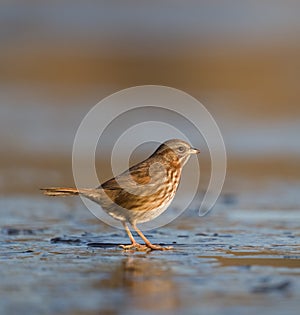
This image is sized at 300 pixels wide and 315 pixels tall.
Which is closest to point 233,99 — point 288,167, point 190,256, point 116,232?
point 288,167

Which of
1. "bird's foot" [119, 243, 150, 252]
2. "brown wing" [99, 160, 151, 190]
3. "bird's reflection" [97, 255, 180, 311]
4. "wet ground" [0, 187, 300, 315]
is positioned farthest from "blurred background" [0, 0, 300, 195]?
"bird's reflection" [97, 255, 180, 311]

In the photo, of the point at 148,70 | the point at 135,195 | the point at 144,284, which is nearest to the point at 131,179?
the point at 135,195

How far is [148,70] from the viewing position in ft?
89.3

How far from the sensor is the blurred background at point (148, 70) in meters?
16.8

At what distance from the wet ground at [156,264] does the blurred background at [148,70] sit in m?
2.75

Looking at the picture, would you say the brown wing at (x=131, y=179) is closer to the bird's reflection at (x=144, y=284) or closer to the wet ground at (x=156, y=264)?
the wet ground at (x=156, y=264)

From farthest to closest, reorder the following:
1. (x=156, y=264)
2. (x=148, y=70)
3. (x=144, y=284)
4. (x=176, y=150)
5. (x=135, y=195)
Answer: (x=148, y=70)
(x=176, y=150)
(x=135, y=195)
(x=156, y=264)
(x=144, y=284)

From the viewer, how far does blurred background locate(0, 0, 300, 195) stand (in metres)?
16.8

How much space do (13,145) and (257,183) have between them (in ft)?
18.6

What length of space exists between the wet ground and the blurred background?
2.75 metres

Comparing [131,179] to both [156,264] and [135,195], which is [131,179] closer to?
[135,195]

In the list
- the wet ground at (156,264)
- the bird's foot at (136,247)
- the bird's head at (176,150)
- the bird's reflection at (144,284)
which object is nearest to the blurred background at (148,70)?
the wet ground at (156,264)

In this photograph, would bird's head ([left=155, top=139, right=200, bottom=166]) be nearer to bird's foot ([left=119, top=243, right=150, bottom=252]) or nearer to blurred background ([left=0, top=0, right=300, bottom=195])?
bird's foot ([left=119, top=243, right=150, bottom=252])

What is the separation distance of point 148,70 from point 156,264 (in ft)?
63.7
